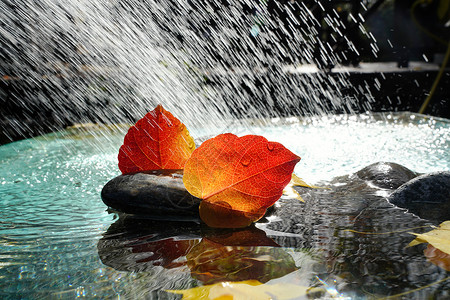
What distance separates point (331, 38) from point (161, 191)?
333 inches

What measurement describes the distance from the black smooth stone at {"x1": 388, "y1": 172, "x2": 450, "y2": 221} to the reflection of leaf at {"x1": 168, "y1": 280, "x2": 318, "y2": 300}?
0.83 meters

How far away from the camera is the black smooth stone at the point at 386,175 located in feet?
6.35

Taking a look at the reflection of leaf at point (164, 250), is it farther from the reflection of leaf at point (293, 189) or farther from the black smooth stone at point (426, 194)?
the black smooth stone at point (426, 194)

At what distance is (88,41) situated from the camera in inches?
163

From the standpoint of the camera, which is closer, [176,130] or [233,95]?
[176,130]

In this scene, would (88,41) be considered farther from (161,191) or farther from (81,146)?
(161,191)

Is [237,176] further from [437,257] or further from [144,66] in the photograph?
[144,66]

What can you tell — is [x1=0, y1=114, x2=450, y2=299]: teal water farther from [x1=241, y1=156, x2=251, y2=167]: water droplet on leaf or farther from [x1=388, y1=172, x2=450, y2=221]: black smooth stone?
[x1=388, y1=172, x2=450, y2=221]: black smooth stone

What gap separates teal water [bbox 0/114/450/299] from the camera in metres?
1.07

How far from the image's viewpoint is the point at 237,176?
4.58ft

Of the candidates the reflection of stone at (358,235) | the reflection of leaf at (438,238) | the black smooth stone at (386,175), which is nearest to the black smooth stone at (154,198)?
the reflection of stone at (358,235)

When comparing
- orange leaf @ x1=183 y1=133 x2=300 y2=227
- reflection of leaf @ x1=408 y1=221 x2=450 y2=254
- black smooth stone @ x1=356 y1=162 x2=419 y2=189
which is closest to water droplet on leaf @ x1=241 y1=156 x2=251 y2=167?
orange leaf @ x1=183 y1=133 x2=300 y2=227

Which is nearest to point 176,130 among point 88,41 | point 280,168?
point 280,168

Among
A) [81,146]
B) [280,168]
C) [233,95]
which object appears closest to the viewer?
[280,168]
